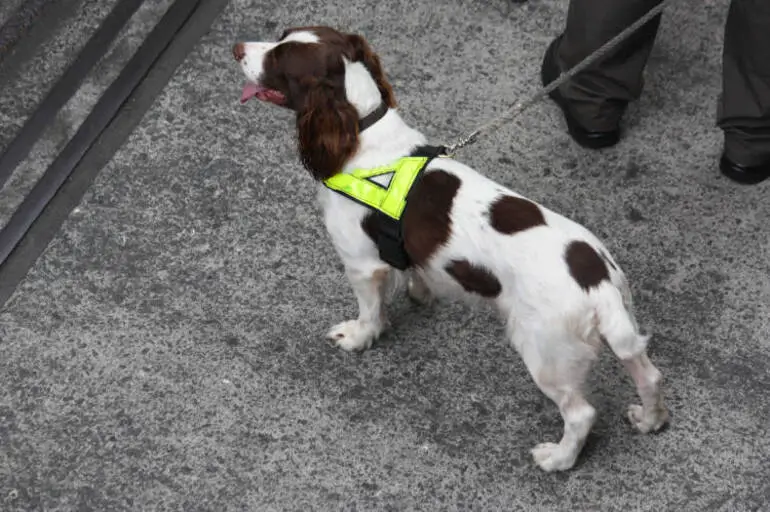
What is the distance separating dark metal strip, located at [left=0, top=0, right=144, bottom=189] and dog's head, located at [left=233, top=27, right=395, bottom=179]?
5.78ft

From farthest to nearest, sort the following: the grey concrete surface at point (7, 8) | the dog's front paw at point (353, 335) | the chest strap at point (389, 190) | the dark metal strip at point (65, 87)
Result: 1. the grey concrete surface at point (7, 8)
2. the dark metal strip at point (65, 87)
3. the dog's front paw at point (353, 335)
4. the chest strap at point (389, 190)

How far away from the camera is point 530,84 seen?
15.9 feet

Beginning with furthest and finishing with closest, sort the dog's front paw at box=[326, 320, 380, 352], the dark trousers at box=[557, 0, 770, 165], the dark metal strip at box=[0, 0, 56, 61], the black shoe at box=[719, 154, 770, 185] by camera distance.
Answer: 1. the dark metal strip at box=[0, 0, 56, 61]
2. the black shoe at box=[719, 154, 770, 185]
3. the dark trousers at box=[557, 0, 770, 165]
4. the dog's front paw at box=[326, 320, 380, 352]

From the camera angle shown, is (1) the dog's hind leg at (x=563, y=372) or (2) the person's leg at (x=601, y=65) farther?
(2) the person's leg at (x=601, y=65)

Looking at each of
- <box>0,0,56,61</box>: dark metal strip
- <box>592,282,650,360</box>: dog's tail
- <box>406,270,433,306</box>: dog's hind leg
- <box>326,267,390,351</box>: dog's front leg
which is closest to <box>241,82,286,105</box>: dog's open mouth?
<box>326,267,390,351</box>: dog's front leg

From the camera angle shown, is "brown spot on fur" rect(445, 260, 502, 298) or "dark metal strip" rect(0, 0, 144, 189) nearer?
"brown spot on fur" rect(445, 260, 502, 298)

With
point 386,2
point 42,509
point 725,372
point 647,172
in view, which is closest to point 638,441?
point 725,372

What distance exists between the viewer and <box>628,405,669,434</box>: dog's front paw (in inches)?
144

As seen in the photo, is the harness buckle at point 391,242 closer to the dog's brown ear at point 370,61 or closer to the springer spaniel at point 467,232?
the springer spaniel at point 467,232

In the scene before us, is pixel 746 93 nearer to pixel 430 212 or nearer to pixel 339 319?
pixel 430 212

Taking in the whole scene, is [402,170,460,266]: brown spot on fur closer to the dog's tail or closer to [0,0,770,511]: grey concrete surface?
the dog's tail

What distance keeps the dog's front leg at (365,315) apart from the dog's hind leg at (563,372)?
0.60 meters

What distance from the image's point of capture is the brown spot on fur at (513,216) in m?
3.15

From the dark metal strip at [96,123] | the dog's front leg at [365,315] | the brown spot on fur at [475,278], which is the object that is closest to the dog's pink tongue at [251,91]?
the dog's front leg at [365,315]
